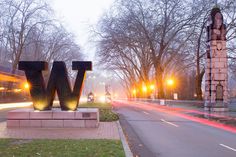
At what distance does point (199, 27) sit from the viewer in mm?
58375

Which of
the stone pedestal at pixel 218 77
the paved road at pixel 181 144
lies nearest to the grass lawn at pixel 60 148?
the paved road at pixel 181 144

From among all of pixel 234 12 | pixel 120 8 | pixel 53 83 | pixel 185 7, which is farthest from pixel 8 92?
pixel 53 83

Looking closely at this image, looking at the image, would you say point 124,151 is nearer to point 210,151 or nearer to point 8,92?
point 210,151

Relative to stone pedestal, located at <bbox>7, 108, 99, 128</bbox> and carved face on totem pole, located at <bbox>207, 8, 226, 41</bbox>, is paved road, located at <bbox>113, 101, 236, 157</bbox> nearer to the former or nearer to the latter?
stone pedestal, located at <bbox>7, 108, 99, 128</bbox>

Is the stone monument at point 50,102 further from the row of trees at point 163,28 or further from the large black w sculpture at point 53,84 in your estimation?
the row of trees at point 163,28

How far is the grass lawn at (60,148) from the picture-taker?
11.3m

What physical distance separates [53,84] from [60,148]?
8.97 m

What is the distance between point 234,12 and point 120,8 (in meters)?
16.4

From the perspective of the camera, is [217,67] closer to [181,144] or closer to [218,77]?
[218,77]

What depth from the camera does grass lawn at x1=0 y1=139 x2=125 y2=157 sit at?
1133cm

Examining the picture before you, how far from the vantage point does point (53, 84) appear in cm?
2114

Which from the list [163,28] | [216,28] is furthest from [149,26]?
[216,28]

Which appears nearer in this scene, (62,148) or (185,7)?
(62,148)

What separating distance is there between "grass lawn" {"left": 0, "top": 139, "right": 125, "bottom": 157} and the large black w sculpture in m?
6.75
